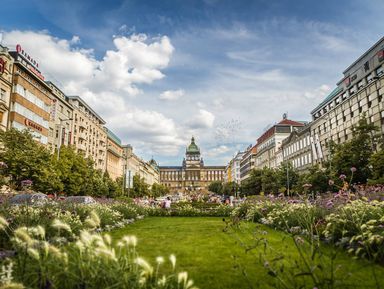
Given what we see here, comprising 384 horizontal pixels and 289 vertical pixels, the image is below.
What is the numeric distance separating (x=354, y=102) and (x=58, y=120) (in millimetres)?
51286

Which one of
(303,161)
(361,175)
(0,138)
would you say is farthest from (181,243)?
(303,161)

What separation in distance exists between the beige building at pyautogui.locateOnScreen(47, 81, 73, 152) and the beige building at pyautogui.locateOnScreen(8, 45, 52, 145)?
5.61ft

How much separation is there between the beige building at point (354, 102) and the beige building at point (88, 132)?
45561mm

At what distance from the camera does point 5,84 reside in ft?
135

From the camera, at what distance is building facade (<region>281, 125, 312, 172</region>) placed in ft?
224

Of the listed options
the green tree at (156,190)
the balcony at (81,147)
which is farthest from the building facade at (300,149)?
the green tree at (156,190)

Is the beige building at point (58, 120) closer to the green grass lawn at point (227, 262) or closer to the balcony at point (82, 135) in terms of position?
the balcony at point (82, 135)

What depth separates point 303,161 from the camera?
70.6m

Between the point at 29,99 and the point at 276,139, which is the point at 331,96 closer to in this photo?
the point at 276,139

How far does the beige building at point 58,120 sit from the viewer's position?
55188mm

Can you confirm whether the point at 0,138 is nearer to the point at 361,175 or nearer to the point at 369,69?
the point at 361,175

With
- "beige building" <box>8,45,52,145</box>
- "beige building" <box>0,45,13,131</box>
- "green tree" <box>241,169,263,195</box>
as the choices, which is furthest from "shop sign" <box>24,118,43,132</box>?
"green tree" <box>241,169,263,195</box>

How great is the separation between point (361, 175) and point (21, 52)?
158 ft

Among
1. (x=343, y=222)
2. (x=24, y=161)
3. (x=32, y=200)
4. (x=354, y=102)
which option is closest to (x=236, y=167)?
(x=354, y=102)
